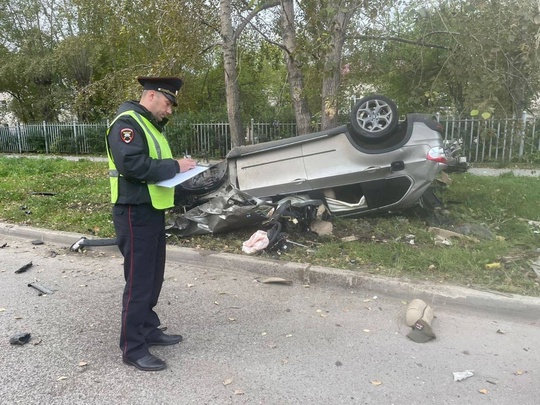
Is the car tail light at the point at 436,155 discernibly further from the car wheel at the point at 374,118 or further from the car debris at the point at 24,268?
the car debris at the point at 24,268

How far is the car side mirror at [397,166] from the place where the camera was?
5.61 metres

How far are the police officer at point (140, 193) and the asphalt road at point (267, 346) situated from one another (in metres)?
0.33

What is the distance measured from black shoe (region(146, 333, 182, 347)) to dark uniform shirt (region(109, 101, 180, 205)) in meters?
1.11

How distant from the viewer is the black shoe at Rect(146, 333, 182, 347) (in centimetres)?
347

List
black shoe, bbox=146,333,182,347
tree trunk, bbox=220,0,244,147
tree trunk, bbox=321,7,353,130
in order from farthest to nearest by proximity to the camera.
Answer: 1. tree trunk, bbox=220,0,244,147
2. tree trunk, bbox=321,7,353,130
3. black shoe, bbox=146,333,182,347

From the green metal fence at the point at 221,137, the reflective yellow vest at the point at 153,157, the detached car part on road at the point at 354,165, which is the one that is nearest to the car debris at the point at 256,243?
the detached car part on road at the point at 354,165

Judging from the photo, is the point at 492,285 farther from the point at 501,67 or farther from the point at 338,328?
the point at 501,67

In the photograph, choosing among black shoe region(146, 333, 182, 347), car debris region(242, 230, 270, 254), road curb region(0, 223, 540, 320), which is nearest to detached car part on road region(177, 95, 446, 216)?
car debris region(242, 230, 270, 254)

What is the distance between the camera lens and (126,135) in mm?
2975

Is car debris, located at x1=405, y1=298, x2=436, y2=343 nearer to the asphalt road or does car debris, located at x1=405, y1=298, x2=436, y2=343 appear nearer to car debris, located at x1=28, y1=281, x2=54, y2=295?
the asphalt road

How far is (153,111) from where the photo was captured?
3215 mm

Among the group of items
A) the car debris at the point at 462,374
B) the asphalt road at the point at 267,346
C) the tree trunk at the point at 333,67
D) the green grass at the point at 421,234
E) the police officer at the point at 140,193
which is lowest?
the car debris at the point at 462,374

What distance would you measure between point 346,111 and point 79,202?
24.2 ft

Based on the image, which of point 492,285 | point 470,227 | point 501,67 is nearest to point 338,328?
point 492,285
